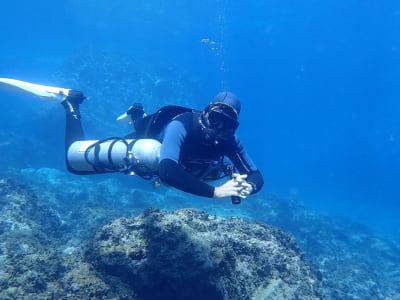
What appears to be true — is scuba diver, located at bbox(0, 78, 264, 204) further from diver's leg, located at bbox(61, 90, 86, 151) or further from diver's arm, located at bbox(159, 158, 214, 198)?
diver's leg, located at bbox(61, 90, 86, 151)

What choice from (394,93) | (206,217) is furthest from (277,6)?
(206,217)

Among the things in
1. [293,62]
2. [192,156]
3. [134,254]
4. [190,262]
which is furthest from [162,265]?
[293,62]

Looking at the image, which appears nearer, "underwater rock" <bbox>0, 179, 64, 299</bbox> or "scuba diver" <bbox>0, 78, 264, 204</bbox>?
"scuba diver" <bbox>0, 78, 264, 204</bbox>

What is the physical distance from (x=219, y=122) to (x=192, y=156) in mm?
697

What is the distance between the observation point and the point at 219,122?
17.3 ft

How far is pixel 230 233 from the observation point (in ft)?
26.6

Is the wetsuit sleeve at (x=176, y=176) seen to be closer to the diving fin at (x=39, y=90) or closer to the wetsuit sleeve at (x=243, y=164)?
the wetsuit sleeve at (x=243, y=164)

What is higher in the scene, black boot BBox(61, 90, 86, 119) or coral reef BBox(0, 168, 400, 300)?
black boot BBox(61, 90, 86, 119)

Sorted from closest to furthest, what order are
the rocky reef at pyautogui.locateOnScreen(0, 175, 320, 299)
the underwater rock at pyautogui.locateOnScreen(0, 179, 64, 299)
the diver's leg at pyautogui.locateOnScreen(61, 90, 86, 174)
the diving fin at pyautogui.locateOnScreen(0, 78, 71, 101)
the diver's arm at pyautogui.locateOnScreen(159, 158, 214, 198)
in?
the diver's arm at pyautogui.locateOnScreen(159, 158, 214, 198) → the rocky reef at pyautogui.locateOnScreen(0, 175, 320, 299) → the underwater rock at pyautogui.locateOnScreen(0, 179, 64, 299) → the diver's leg at pyautogui.locateOnScreen(61, 90, 86, 174) → the diving fin at pyautogui.locateOnScreen(0, 78, 71, 101)

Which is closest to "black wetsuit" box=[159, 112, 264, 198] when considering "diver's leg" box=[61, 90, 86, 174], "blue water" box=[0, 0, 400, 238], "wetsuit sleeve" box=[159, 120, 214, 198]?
"wetsuit sleeve" box=[159, 120, 214, 198]

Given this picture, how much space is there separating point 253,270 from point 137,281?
254 cm

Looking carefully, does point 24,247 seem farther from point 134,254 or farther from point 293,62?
point 293,62

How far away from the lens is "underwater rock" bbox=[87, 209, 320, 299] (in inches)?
231

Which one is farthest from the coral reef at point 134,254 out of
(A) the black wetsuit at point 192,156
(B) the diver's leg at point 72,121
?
(B) the diver's leg at point 72,121
